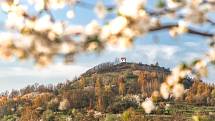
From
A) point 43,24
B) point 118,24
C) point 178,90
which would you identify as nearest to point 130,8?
point 118,24

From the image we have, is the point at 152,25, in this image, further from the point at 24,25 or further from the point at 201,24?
the point at 24,25

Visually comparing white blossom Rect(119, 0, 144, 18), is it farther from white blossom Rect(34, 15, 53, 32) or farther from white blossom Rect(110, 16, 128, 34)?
white blossom Rect(34, 15, 53, 32)

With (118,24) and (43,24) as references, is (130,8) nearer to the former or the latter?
(118,24)

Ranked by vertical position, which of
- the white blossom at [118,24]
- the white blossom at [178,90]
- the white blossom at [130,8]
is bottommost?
the white blossom at [178,90]

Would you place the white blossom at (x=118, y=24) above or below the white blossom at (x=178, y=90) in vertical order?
above

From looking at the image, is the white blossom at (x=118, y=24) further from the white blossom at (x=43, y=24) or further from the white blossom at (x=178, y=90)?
the white blossom at (x=178, y=90)

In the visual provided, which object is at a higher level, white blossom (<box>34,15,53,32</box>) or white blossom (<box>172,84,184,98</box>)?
white blossom (<box>34,15,53,32</box>)

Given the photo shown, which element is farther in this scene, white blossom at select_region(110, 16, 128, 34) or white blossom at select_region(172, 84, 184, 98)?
white blossom at select_region(172, 84, 184, 98)

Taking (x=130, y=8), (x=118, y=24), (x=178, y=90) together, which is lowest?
(x=178, y=90)

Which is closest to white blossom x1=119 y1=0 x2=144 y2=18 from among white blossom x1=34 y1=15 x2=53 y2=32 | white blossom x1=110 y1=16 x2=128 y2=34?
white blossom x1=110 y1=16 x2=128 y2=34

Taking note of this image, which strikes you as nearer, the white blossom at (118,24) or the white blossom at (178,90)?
the white blossom at (118,24)

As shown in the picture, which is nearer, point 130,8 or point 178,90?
point 130,8

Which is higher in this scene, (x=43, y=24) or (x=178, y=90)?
(x=43, y=24)

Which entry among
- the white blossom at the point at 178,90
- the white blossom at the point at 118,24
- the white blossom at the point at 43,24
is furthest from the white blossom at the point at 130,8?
the white blossom at the point at 178,90
